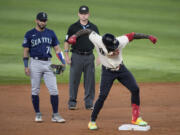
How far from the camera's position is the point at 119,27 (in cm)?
1859

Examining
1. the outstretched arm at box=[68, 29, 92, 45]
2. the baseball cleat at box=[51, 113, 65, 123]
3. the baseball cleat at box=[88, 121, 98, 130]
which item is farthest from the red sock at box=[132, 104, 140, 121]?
the outstretched arm at box=[68, 29, 92, 45]

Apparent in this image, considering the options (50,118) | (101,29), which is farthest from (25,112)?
(101,29)

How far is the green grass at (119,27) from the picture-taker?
14258mm

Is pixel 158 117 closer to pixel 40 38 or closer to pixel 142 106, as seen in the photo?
pixel 142 106

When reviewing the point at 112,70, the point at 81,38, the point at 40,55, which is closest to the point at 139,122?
the point at 112,70

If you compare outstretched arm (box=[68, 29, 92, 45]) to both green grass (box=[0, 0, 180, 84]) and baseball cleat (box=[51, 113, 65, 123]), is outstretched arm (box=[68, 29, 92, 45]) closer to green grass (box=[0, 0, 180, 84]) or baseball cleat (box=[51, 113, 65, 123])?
baseball cleat (box=[51, 113, 65, 123])

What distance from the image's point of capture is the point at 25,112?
392 inches

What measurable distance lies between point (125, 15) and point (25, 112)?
10672 millimetres

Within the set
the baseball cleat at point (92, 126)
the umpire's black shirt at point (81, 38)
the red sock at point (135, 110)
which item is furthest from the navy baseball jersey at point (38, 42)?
the red sock at point (135, 110)

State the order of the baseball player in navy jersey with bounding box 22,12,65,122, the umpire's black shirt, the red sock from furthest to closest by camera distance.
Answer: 1. the umpire's black shirt
2. the baseball player in navy jersey with bounding box 22,12,65,122
3. the red sock

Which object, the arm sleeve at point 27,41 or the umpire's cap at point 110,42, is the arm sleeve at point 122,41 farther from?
the arm sleeve at point 27,41

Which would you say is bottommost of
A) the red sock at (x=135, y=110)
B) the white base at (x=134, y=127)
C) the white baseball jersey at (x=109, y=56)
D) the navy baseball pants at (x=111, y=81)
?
the white base at (x=134, y=127)

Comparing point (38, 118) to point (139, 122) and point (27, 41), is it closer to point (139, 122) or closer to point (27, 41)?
point (27, 41)

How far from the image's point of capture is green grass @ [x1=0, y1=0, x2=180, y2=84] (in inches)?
561
